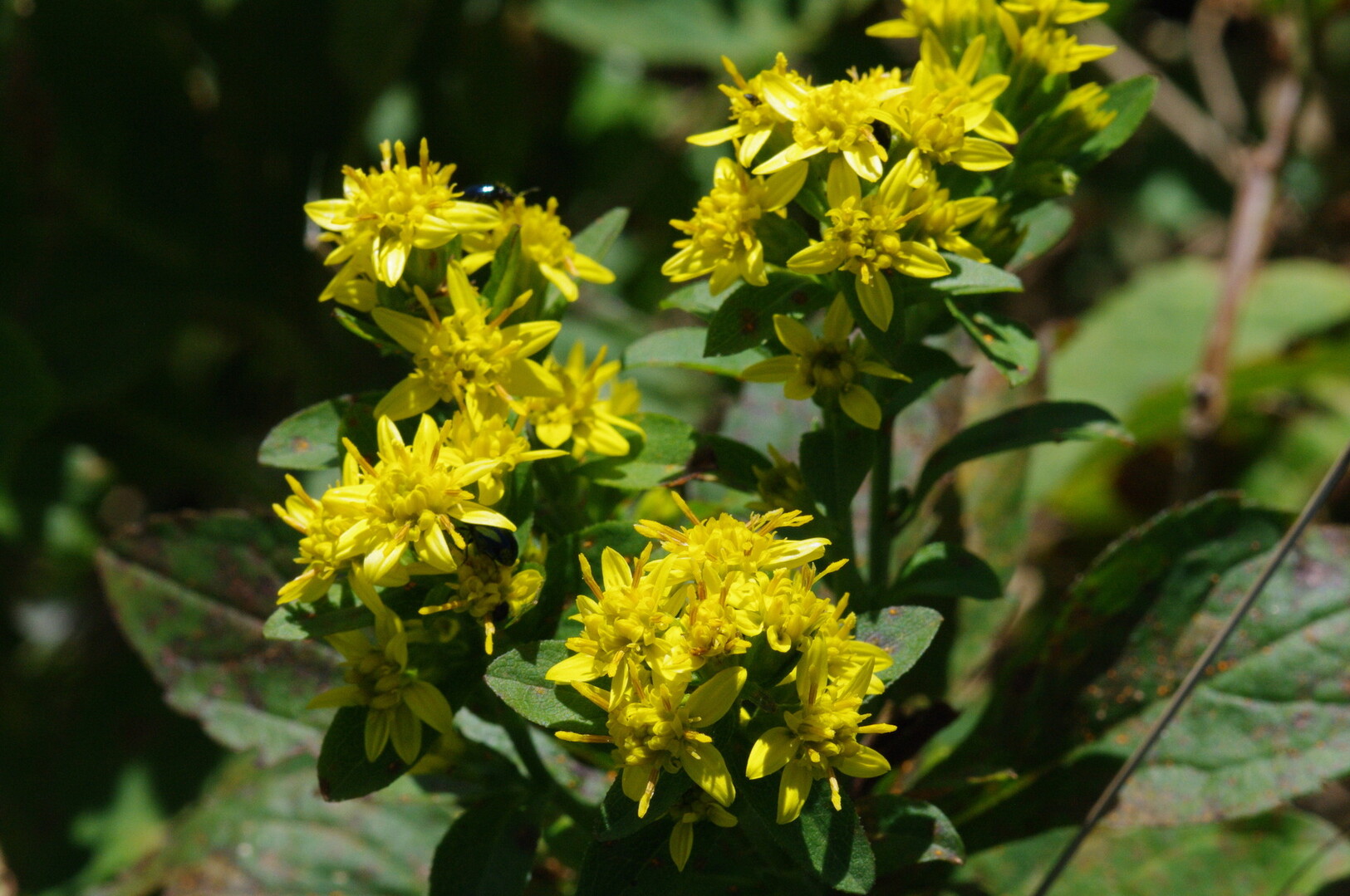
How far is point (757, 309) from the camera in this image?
5.26 ft

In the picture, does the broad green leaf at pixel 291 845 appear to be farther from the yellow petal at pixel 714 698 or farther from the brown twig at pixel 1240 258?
the brown twig at pixel 1240 258

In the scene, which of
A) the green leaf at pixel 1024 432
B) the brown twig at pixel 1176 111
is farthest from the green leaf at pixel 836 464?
the brown twig at pixel 1176 111

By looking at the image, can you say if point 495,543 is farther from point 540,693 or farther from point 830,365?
point 830,365

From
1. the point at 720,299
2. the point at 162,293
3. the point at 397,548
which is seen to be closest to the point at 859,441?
the point at 720,299

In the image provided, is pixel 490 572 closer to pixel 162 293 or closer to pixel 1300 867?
pixel 1300 867

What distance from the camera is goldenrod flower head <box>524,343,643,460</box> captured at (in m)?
1.69

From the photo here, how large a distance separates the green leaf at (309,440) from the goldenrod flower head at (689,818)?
0.64m

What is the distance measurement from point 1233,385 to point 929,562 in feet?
6.67

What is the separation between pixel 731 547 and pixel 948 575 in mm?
527

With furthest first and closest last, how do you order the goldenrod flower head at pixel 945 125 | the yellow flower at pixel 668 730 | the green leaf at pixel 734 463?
the green leaf at pixel 734 463
the goldenrod flower head at pixel 945 125
the yellow flower at pixel 668 730

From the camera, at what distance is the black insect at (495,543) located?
1466 millimetres

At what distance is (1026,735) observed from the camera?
2256mm

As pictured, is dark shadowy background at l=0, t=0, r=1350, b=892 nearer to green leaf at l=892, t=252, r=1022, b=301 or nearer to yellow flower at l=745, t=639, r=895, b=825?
green leaf at l=892, t=252, r=1022, b=301

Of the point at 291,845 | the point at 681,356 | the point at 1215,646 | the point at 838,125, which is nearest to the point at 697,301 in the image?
the point at 681,356
